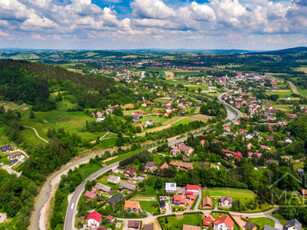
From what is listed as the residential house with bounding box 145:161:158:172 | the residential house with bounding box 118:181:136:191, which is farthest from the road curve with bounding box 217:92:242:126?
the residential house with bounding box 118:181:136:191

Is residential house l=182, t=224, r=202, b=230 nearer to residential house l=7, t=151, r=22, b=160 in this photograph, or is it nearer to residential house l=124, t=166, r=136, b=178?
Answer: residential house l=124, t=166, r=136, b=178

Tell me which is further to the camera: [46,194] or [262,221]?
[46,194]

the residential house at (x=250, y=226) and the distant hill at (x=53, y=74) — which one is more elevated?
the distant hill at (x=53, y=74)

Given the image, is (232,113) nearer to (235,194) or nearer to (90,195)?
(235,194)

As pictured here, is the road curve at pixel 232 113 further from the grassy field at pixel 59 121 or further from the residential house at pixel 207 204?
the grassy field at pixel 59 121

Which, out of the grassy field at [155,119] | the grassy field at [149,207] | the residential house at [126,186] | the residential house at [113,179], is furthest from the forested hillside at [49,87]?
the grassy field at [149,207]


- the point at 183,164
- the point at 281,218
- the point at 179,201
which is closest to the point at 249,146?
the point at 183,164
